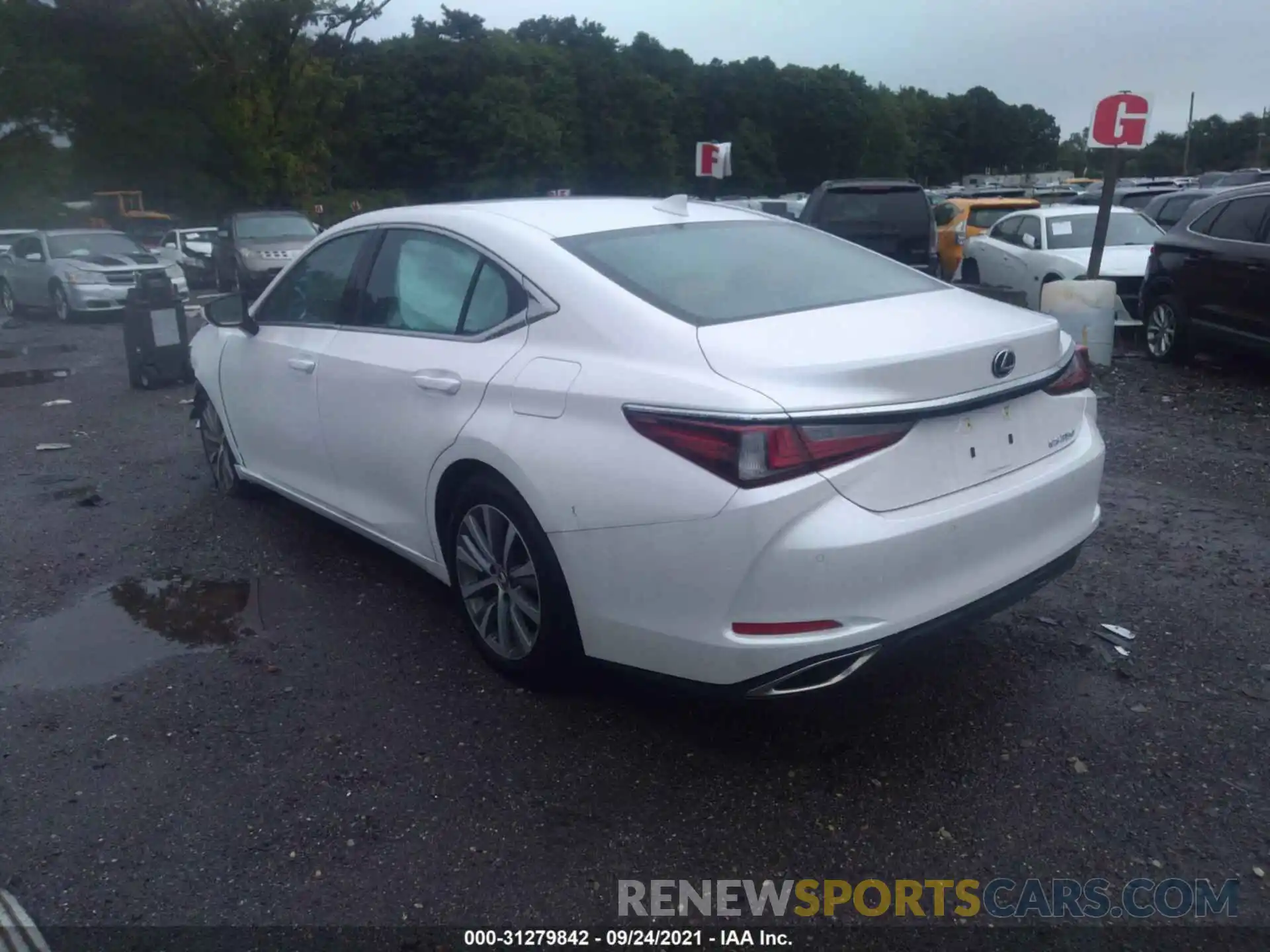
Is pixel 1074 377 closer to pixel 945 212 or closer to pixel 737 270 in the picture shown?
pixel 737 270

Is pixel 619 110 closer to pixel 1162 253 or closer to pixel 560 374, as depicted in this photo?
pixel 1162 253

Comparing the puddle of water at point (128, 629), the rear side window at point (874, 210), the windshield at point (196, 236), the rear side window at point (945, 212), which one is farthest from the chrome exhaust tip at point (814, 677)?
the windshield at point (196, 236)

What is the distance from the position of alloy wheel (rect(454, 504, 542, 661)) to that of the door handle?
0.43 meters

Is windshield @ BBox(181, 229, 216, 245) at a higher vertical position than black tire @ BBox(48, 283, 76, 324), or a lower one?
higher

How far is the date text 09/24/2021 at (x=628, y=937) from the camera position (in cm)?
283

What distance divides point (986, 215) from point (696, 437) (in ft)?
58.5

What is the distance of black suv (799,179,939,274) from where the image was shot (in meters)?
14.2

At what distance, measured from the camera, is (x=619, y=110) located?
74.4m

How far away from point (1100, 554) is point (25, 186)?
46.3 meters

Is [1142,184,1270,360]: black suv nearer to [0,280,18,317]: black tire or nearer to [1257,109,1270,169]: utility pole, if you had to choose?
[0,280,18,317]: black tire

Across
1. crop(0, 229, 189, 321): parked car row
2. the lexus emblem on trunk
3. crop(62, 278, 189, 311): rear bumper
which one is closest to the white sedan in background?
the lexus emblem on trunk

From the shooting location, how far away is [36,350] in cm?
1572

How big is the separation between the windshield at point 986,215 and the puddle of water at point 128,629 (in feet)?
54.4

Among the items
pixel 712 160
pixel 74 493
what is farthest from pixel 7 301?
pixel 74 493
